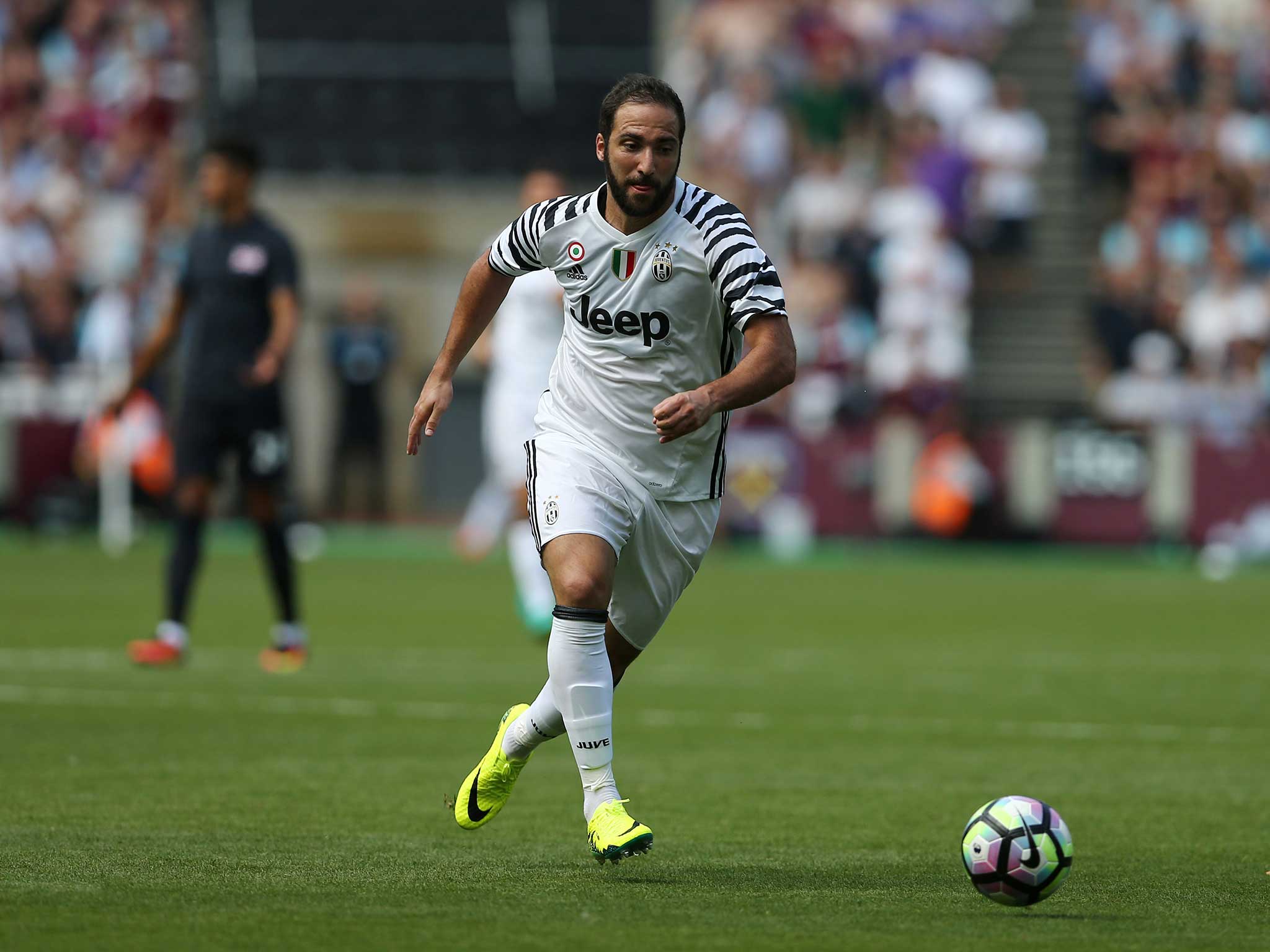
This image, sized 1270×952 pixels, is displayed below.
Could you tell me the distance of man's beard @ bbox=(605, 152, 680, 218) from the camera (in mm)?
6633

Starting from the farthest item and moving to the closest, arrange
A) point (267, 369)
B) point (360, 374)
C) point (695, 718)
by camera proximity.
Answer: point (360, 374) → point (267, 369) → point (695, 718)

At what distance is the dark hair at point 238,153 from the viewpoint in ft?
40.2

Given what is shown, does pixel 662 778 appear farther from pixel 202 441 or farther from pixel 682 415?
pixel 202 441

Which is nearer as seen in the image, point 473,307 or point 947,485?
point 473,307

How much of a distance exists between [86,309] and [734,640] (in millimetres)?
14295

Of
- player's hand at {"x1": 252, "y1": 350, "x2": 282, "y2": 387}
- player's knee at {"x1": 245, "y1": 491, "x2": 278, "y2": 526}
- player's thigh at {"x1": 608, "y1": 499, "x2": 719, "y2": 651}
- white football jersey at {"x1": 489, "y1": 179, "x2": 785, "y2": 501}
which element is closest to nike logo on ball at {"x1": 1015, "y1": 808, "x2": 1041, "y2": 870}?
player's thigh at {"x1": 608, "y1": 499, "x2": 719, "y2": 651}

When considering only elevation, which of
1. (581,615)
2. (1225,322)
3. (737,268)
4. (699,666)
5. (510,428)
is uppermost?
(737,268)

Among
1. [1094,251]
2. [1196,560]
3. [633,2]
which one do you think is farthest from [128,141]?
[1196,560]

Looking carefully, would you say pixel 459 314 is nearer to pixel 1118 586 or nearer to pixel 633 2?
pixel 1118 586

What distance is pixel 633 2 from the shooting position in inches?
1264

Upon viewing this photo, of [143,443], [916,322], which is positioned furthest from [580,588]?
[916,322]

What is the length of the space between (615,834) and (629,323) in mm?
1586

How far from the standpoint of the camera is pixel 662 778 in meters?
8.61

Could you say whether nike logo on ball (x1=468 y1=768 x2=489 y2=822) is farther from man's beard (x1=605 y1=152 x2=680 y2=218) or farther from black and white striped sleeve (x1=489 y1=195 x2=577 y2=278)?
man's beard (x1=605 y1=152 x2=680 y2=218)
